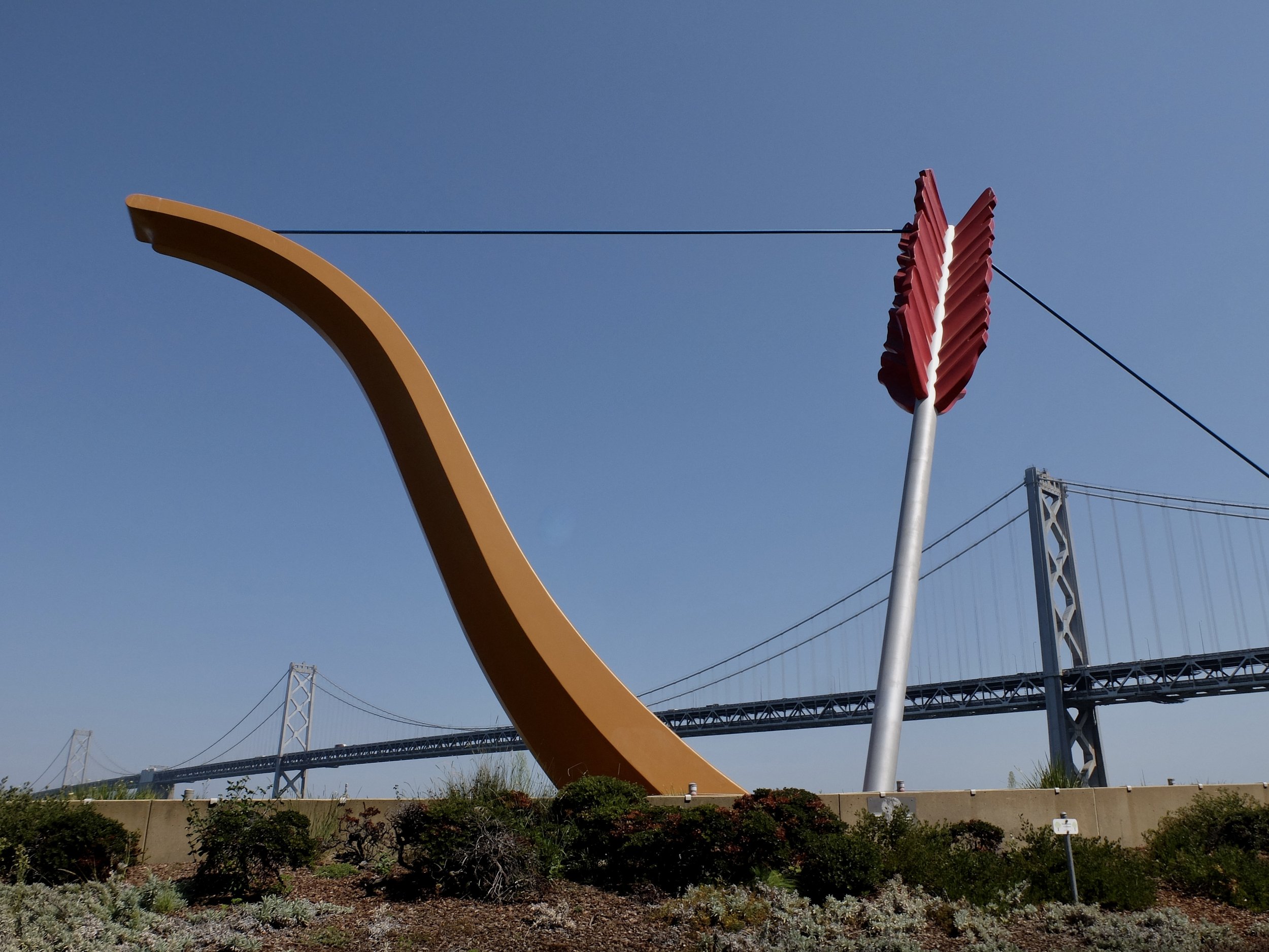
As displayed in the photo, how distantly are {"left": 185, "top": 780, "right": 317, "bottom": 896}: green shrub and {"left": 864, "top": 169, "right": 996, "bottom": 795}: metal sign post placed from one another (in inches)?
139

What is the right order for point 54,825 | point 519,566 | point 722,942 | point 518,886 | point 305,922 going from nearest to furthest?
1. point 722,942
2. point 305,922
3. point 518,886
4. point 54,825
5. point 519,566

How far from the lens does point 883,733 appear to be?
594cm

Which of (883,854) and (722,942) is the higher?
(883,854)

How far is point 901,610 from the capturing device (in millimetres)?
6312

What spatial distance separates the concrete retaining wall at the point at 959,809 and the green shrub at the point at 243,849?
0.82 metres

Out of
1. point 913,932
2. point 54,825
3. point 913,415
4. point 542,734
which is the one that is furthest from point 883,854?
point 54,825

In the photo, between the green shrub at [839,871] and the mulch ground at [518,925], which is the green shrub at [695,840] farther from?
the mulch ground at [518,925]

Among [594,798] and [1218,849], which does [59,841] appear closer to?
[594,798]

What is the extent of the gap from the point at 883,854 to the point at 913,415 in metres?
3.61

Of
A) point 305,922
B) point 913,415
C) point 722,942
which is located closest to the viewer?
point 722,942

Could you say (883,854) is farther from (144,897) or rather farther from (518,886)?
(144,897)

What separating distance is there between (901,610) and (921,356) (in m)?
2.24

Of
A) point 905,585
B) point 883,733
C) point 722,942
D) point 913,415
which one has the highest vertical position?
point 913,415

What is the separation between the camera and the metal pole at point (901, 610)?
19.4 feet
